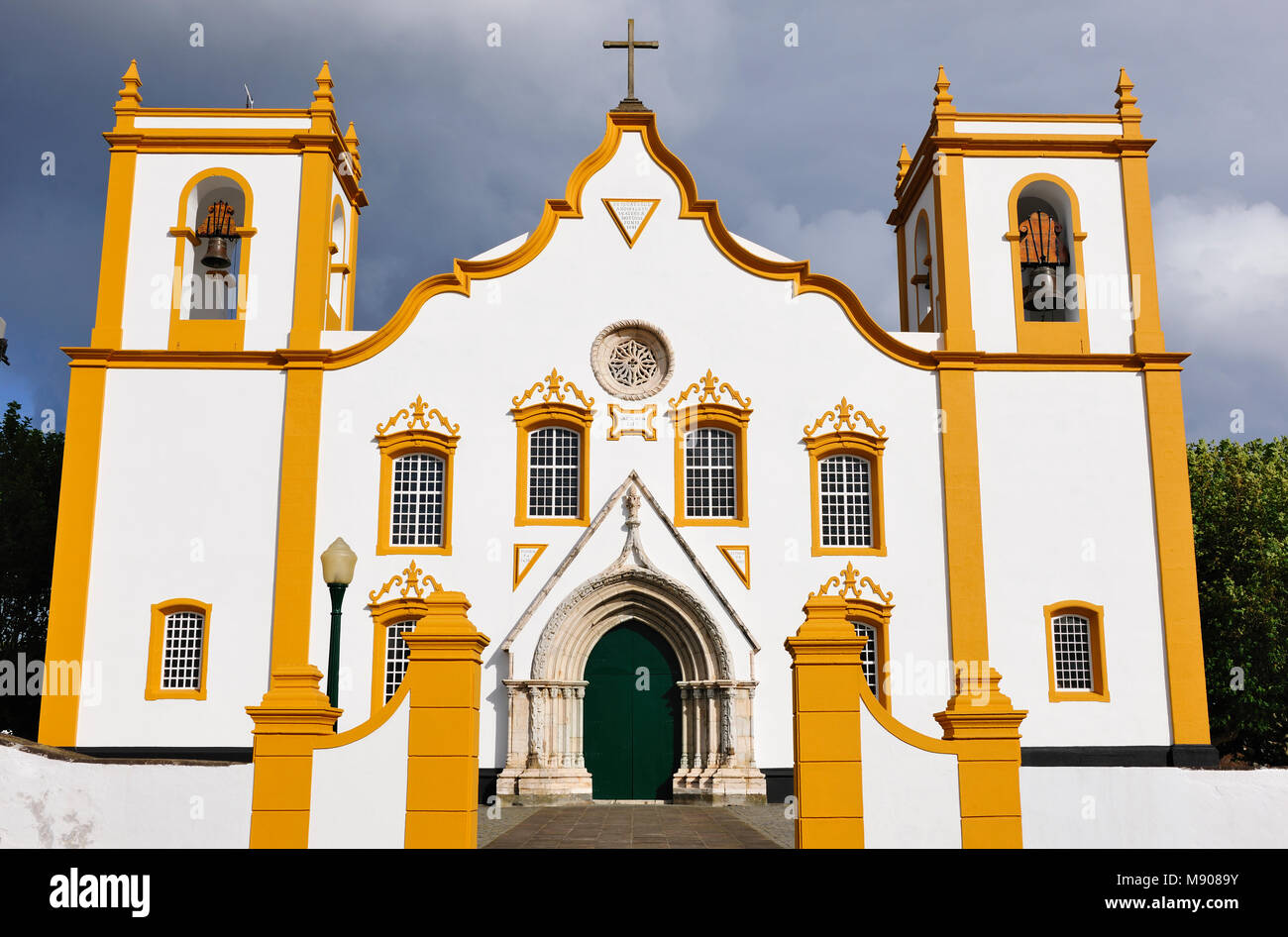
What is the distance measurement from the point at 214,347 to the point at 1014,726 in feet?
51.2

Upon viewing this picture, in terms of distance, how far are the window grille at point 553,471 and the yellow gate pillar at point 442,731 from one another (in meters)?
8.85

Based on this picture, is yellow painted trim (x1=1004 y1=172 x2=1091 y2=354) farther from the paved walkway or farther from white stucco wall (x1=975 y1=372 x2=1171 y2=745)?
the paved walkway

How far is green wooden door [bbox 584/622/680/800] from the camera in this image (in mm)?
18891

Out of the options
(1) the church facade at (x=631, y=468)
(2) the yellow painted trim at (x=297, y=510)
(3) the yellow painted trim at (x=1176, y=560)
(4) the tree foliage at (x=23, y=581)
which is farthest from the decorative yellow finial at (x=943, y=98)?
(4) the tree foliage at (x=23, y=581)

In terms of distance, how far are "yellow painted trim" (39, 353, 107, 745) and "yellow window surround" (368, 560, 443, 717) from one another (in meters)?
4.95

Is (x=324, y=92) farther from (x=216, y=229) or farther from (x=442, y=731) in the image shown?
(x=442, y=731)

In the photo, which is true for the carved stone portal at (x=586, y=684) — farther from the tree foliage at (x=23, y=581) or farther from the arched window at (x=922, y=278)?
the tree foliage at (x=23, y=581)

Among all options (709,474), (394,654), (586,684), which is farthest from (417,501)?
(709,474)

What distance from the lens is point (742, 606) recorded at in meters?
19.2

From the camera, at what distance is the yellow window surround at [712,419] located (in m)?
19.8

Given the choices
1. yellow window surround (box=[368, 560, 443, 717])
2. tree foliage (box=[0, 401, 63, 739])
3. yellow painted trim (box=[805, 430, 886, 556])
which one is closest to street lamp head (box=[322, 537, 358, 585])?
yellow window surround (box=[368, 560, 443, 717])

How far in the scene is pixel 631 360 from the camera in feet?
66.9
